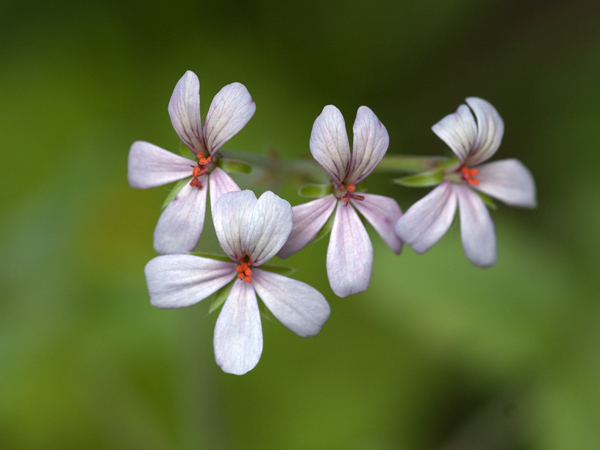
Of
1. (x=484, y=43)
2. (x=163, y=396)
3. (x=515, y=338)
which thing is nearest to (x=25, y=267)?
(x=163, y=396)

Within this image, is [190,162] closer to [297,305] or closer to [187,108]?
[187,108]

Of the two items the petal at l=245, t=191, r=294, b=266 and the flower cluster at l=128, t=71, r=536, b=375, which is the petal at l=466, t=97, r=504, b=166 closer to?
the flower cluster at l=128, t=71, r=536, b=375

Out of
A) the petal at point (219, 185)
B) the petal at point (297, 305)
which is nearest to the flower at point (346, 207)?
the petal at point (297, 305)

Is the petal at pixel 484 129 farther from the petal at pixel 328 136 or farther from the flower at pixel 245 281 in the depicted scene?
the flower at pixel 245 281

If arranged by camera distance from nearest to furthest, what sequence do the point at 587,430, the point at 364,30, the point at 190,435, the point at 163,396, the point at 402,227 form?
the point at 402,227
the point at 587,430
the point at 190,435
the point at 163,396
the point at 364,30

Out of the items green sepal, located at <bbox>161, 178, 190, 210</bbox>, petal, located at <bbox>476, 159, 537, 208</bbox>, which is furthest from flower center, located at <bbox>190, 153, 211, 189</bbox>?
petal, located at <bbox>476, 159, 537, 208</bbox>

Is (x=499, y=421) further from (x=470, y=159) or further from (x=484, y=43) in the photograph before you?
(x=484, y=43)
